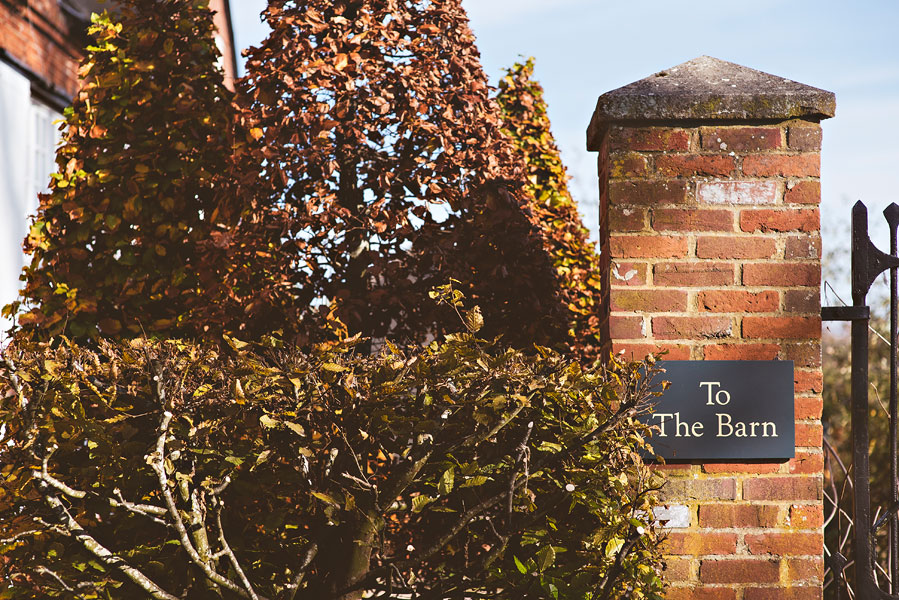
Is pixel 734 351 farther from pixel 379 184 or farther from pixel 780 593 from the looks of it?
pixel 379 184

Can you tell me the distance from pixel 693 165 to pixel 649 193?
0.66ft

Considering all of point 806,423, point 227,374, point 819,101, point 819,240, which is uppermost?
point 819,101

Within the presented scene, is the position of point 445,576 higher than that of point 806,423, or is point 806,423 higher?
point 806,423

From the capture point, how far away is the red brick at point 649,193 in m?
3.17

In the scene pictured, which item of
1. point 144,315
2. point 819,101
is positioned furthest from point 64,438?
point 819,101

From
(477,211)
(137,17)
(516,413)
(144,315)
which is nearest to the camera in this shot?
(516,413)

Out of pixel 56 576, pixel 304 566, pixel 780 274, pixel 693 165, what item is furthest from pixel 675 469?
pixel 56 576

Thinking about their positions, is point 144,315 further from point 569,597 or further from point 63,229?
point 569,597

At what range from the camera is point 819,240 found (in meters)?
3.12

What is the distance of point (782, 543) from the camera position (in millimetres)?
3049

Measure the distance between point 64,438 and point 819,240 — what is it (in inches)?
110

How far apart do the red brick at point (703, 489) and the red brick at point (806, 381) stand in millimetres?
434

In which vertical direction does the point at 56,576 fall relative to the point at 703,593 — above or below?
above

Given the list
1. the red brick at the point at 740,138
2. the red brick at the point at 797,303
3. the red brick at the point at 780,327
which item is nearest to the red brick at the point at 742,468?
the red brick at the point at 780,327
